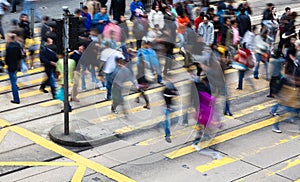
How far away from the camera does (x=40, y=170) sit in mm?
12602

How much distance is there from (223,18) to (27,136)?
813 cm

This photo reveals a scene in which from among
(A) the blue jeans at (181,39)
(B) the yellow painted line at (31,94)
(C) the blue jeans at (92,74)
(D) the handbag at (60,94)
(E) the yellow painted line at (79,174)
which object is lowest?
(E) the yellow painted line at (79,174)

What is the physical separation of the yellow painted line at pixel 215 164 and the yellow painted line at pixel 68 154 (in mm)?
1488

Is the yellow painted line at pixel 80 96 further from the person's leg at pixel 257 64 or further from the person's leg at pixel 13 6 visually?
the person's leg at pixel 13 6

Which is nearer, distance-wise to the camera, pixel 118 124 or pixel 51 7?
pixel 118 124

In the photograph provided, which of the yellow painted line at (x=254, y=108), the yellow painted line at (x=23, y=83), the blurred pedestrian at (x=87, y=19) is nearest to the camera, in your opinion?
the yellow painted line at (x=254, y=108)

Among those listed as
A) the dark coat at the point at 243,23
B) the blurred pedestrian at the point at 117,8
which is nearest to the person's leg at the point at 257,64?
the dark coat at the point at 243,23

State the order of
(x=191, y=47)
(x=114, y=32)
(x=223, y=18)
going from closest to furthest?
(x=114, y=32) → (x=191, y=47) → (x=223, y=18)

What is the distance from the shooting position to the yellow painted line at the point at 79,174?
12.2 metres

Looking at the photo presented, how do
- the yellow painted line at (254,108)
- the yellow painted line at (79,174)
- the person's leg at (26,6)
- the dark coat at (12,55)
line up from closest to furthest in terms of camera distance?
the yellow painted line at (79,174) → the yellow painted line at (254,108) → the dark coat at (12,55) → the person's leg at (26,6)

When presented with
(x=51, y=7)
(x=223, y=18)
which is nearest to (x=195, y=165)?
(x=223, y=18)

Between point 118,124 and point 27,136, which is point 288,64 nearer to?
point 118,124

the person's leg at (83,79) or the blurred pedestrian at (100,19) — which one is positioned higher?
the blurred pedestrian at (100,19)

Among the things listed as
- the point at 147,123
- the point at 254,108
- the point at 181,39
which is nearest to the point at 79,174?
the point at 147,123
